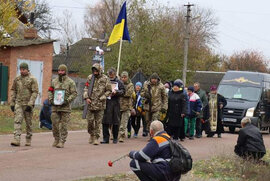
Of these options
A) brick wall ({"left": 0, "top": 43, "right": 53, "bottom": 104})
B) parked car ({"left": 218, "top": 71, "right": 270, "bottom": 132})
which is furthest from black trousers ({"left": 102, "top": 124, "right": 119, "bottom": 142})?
brick wall ({"left": 0, "top": 43, "right": 53, "bottom": 104})

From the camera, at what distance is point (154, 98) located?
17.5m

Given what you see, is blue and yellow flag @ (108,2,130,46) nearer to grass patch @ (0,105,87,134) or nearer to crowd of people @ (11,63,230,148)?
crowd of people @ (11,63,230,148)

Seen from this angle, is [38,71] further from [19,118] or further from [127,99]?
[19,118]

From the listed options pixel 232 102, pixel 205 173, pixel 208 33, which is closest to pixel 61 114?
pixel 205 173

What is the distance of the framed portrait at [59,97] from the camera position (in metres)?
14.3

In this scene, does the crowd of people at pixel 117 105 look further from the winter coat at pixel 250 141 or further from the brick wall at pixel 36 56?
the brick wall at pixel 36 56

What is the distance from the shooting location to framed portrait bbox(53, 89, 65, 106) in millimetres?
14266

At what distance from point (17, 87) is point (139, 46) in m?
19.7

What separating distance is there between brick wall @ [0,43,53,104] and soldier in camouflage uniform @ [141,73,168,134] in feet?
51.3

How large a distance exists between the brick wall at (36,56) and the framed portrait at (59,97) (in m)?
17.9

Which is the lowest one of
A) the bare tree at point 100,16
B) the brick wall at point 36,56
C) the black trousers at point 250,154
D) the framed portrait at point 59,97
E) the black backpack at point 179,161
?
the black trousers at point 250,154

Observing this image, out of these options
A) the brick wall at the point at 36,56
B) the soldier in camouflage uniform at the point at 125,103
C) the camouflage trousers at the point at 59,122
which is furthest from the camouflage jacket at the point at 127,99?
the brick wall at the point at 36,56

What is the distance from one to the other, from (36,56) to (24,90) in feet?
64.4

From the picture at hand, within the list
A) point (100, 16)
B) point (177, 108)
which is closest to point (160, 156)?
point (177, 108)
